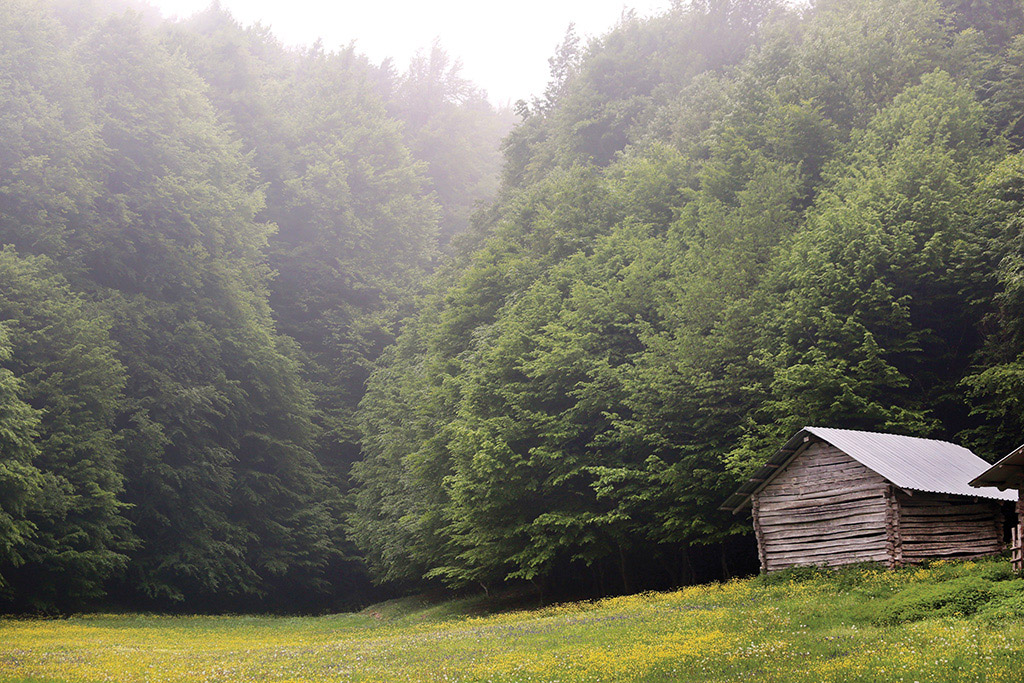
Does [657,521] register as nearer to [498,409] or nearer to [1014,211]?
[498,409]

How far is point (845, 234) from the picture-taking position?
2864 cm

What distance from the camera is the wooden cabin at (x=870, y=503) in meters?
20.8

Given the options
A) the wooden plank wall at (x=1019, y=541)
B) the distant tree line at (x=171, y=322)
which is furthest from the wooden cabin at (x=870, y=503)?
the distant tree line at (x=171, y=322)

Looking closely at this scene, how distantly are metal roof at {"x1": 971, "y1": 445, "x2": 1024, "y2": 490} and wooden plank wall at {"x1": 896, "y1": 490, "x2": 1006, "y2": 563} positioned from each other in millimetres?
3192

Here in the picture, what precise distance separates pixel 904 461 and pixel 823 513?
8.40ft

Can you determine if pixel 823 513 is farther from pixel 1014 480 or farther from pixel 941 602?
pixel 941 602

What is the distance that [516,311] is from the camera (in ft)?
129

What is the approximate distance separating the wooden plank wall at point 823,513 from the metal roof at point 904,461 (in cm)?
38

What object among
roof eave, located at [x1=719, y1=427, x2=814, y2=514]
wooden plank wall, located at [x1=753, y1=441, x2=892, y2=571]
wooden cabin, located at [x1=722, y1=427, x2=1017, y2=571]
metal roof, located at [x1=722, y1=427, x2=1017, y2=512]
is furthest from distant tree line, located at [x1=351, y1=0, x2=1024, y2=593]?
wooden cabin, located at [x1=722, y1=427, x2=1017, y2=571]

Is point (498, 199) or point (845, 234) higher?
point (498, 199)

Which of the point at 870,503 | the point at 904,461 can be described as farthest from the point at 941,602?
the point at 904,461

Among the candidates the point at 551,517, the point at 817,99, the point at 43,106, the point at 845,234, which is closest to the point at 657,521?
the point at 551,517

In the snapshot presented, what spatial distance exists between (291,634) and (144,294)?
915 inches

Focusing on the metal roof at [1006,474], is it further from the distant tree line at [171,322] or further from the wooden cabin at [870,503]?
the distant tree line at [171,322]
